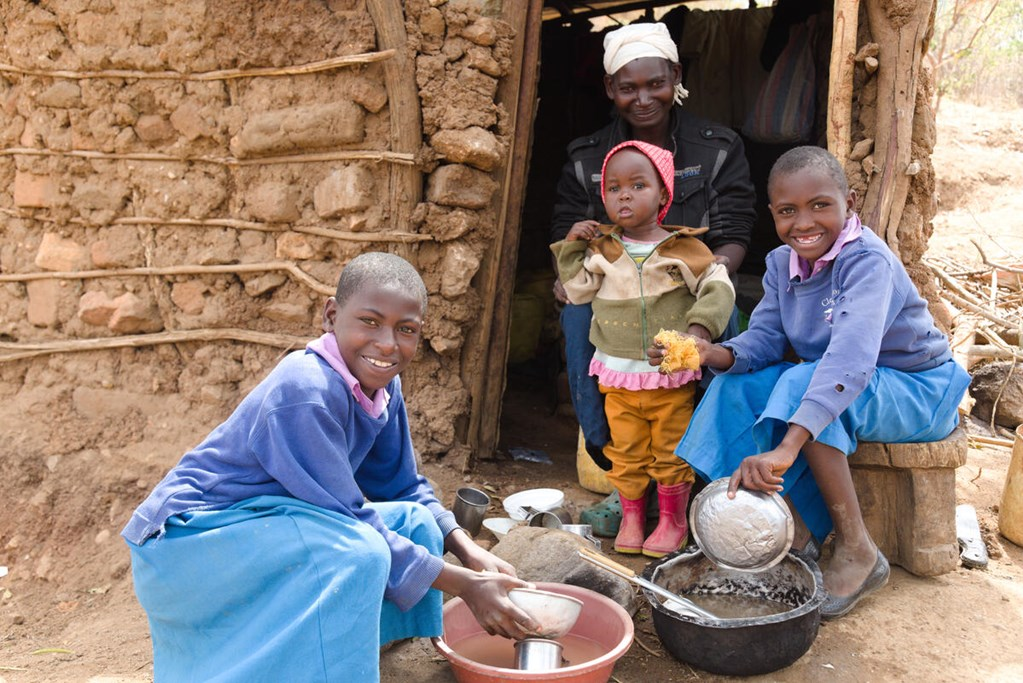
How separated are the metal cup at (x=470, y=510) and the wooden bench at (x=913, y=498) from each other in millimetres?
1155

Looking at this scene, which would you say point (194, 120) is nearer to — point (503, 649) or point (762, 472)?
point (503, 649)

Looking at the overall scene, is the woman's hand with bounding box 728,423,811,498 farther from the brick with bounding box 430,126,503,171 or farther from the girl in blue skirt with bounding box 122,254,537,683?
the brick with bounding box 430,126,503,171

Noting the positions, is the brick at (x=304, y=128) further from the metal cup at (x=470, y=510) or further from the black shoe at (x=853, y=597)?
the black shoe at (x=853, y=597)

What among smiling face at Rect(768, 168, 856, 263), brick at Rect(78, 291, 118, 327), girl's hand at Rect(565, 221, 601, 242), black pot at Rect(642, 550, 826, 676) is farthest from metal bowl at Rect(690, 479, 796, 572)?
brick at Rect(78, 291, 118, 327)

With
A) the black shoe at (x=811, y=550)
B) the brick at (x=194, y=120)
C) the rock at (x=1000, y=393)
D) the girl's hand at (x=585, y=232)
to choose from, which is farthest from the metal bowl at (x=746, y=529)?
the rock at (x=1000, y=393)

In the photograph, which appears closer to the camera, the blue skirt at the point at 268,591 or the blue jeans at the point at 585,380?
the blue skirt at the point at 268,591

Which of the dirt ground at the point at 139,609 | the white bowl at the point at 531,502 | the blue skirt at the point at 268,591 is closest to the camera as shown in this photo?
the blue skirt at the point at 268,591

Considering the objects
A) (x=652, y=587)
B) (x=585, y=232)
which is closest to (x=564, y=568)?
(x=652, y=587)

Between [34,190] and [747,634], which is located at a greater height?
[34,190]

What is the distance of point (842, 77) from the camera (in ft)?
10.4

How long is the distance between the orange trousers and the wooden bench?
549 mm

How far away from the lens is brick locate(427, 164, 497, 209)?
339 centimetres

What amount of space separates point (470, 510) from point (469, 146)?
1.31m

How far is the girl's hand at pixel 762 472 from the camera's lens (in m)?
2.26
